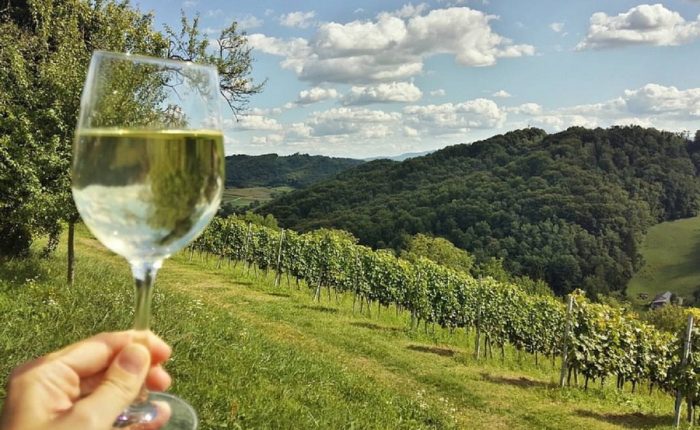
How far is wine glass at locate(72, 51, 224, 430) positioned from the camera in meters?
1.00

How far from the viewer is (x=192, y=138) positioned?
A: 41.6 inches

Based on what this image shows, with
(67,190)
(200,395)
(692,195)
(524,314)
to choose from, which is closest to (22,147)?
(67,190)

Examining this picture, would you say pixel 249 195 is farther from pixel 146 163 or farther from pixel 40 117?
pixel 146 163

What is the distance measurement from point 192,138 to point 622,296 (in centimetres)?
9537

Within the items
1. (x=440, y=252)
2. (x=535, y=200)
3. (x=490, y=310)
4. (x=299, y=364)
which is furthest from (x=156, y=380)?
(x=535, y=200)

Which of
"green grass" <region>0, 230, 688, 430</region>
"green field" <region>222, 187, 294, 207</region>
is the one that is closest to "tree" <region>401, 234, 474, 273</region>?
"green grass" <region>0, 230, 688, 430</region>

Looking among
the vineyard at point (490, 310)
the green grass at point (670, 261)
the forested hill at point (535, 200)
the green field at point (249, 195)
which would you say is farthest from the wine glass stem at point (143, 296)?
the green field at point (249, 195)

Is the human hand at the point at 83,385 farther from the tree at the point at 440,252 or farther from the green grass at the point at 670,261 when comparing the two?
the green grass at the point at 670,261

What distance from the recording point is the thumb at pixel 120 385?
99 cm

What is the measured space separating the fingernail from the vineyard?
1369 centimetres

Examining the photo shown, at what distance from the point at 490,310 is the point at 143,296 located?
19.6 metres

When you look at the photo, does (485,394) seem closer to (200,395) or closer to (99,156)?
→ (200,395)

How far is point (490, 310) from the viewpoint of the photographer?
772 inches

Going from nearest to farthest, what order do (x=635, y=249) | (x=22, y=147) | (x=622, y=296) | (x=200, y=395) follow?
(x=200, y=395), (x=22, y=147), (x=622, y=296), (x=635, y=249)
